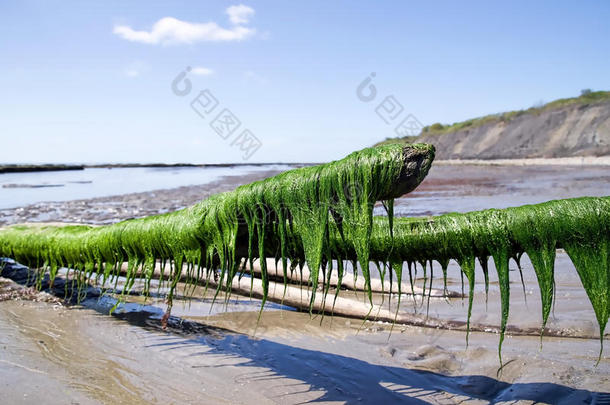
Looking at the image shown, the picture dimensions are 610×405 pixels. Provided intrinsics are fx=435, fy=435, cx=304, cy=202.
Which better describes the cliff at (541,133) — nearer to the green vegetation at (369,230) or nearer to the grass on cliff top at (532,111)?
the grass on cliff top at (532,111)

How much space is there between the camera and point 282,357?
4512 mm

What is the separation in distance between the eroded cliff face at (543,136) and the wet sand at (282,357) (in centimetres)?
5170

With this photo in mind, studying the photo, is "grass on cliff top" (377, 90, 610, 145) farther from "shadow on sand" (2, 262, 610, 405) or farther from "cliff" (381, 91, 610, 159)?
"shadow on sand" (2, 262, 610, 405)

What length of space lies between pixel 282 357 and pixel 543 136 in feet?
224

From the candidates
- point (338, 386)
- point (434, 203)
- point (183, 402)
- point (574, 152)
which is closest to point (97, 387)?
point (183, 402)

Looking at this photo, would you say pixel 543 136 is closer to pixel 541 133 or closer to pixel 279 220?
pixel 541 133

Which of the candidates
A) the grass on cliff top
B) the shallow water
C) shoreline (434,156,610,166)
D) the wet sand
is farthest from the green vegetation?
the grass on cliff top

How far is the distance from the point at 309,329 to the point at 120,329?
2300 mm

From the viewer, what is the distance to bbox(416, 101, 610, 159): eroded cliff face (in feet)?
175

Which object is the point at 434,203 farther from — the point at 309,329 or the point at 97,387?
the point at 97,387

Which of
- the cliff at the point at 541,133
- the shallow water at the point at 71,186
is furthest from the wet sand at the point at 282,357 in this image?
the cliff at the point at 541,133

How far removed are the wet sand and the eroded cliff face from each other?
51705 millimetres

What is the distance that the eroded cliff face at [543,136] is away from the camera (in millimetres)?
53344

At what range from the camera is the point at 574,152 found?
172ft
